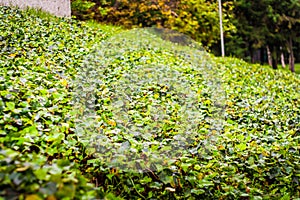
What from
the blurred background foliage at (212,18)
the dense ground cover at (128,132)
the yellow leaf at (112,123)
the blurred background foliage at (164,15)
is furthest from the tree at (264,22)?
the yellow leaf at (112,123)

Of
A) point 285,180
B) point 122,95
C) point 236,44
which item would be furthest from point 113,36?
point 236,44

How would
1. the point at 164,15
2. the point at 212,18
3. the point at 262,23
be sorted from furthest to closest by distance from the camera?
the point at 262,23
the point at 212,18
the point at 164,15

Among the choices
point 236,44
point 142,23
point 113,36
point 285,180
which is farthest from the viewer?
point 236,44

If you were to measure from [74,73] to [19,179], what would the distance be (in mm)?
3130

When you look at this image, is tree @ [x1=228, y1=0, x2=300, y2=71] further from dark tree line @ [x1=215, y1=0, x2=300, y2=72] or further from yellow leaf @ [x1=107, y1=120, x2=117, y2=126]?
yellow leaf @ [x1=107, y1=120, x2=117, y2=126]

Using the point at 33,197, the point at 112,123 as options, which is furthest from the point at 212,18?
the point at 33,197

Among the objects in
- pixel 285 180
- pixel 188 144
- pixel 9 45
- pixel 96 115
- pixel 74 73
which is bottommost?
pixel 285 180

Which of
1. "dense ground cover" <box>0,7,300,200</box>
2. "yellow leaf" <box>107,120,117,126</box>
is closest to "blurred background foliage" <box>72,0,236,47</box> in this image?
"dense ground cover" <box>0,7,300,200</box>

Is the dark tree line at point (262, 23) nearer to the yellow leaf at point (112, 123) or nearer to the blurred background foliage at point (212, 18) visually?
the blurred background foliage at point (212, 18)

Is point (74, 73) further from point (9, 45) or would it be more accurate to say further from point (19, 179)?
point (19, 179)

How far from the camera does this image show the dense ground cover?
2.06 m

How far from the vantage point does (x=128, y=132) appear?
10.2ft

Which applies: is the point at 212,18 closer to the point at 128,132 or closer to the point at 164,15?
the point at 164,15

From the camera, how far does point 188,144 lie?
3.25 m
